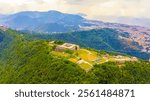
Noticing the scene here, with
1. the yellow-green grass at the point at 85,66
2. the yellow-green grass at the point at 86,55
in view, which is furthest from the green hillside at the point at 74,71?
the yellow-green grass at the point at 85,66

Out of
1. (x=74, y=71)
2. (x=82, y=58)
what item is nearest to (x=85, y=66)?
(x=74, y=71)

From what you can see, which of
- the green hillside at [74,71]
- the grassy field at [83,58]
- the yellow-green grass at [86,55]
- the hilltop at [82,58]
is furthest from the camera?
the yellow-green grass at [86,55]

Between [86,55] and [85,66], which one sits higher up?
[85,66]

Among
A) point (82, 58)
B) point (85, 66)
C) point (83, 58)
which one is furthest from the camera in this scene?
point (83, 58)

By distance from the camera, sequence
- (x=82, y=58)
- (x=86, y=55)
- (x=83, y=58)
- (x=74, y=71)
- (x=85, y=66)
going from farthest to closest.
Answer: (x=86, y=55) → (x=83, y=58) → (x=82, y=58) → (x=85, y=66) → (x=74, y=71)

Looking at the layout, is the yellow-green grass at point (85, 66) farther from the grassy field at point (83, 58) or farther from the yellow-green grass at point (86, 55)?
the yellow-green grass at point (86, 55)

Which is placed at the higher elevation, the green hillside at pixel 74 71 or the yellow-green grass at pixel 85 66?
the yellow-green grass at pixel 85 66

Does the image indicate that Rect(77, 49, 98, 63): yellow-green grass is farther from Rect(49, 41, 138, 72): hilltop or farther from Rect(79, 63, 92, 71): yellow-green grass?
Rect(79, 63, 92, 71): yellow-green grass

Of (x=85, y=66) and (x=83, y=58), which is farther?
(x=83, y=58)

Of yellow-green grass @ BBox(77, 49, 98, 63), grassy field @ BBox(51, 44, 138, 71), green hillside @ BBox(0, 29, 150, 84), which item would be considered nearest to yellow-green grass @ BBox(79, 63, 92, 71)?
grassy field @ BBox(51, 44, 138, 71)

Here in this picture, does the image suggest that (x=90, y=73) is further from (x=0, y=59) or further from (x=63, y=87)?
(x=0, y=59)

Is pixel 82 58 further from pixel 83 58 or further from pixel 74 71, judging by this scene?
pixel 74 71
